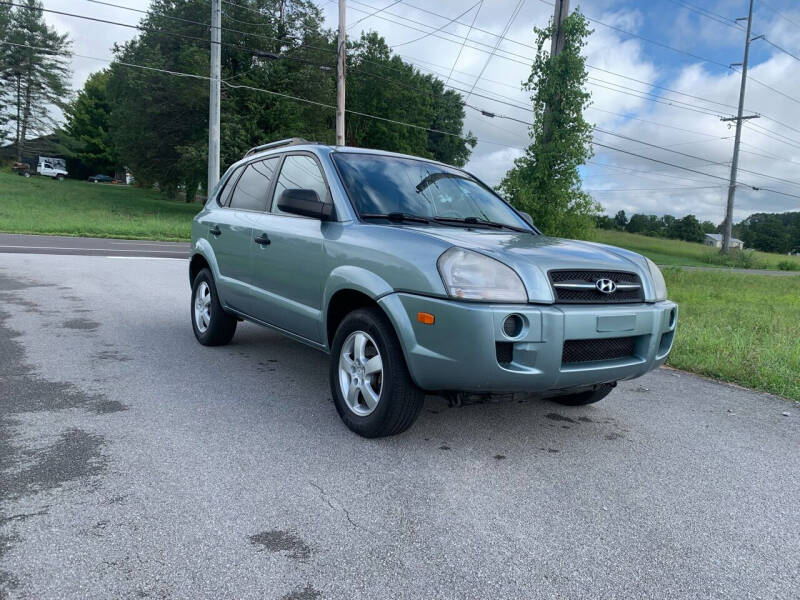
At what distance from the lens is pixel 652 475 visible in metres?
3.28

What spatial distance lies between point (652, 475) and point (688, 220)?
12712cm

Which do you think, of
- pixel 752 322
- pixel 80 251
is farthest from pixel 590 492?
pixel 80 251

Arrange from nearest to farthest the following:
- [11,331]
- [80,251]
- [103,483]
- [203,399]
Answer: [103,483] < [203,399] < [11,331] < [80,251]

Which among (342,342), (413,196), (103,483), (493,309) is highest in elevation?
(413,196)

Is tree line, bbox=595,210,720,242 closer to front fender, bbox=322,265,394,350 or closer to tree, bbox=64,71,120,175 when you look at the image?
tree, bbox=64,71,120,175

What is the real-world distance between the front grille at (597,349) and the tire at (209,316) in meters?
3.44

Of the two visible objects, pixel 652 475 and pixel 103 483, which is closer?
pixel 103 483

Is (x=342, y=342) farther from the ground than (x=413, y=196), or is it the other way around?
(x=413, y=196)

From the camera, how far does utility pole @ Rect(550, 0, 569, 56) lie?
12.8m

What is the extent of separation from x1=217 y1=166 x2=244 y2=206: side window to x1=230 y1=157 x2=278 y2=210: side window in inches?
4.2

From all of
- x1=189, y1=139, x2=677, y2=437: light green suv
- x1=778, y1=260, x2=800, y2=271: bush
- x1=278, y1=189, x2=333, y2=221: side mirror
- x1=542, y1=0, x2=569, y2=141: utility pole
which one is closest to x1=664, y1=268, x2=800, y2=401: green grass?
x1=189, y1=139, x2=677, y2=437: light green suv

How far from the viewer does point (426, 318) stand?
3.18 meters

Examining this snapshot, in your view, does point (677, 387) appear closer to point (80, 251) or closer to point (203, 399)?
point (203, 399)

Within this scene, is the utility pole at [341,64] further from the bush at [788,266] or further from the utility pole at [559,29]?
the bush at [788,266]
